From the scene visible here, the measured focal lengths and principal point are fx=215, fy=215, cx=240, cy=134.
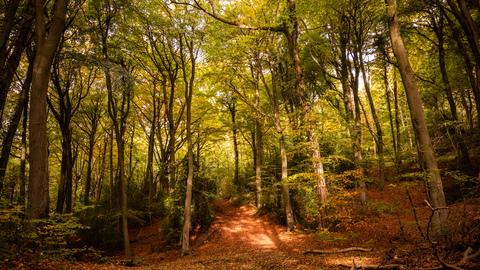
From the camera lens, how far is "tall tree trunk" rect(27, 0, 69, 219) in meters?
5.47

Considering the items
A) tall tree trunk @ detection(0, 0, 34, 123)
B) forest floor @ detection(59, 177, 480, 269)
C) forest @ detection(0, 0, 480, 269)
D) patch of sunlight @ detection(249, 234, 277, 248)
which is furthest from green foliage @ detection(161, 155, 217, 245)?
tall tree trunk @ detection(0, 0, 34, 123)

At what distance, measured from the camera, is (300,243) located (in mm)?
8750

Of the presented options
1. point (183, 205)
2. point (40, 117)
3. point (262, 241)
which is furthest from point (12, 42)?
point (262, 241)

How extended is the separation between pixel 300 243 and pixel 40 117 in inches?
382

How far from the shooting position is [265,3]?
9406 mm

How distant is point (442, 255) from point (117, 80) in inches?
452

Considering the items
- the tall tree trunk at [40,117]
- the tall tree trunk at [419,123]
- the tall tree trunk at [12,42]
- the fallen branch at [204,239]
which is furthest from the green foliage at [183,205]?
the tall tree trunk at [419,123]

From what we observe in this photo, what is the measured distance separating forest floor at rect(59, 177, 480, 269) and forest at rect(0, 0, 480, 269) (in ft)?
0.23

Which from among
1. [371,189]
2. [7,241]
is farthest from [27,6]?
[371,189]

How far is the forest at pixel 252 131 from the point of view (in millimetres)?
5695

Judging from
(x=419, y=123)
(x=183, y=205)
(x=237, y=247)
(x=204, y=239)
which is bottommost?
(x=237, y=247)

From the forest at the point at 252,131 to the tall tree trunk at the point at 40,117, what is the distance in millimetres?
30

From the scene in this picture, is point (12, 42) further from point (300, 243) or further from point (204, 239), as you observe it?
point (300, 243)

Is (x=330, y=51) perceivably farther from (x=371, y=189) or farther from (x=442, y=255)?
(x=442, y=255)
